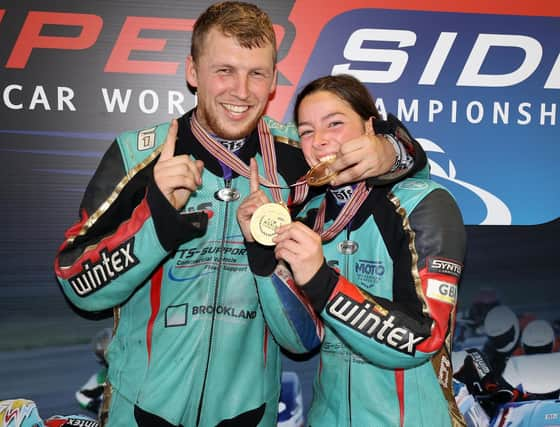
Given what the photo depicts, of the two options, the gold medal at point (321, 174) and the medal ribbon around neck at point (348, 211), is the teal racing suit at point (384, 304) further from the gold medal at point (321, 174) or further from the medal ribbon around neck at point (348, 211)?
the gold medal at point (321, 174)

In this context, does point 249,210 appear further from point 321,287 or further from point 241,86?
point 241,86

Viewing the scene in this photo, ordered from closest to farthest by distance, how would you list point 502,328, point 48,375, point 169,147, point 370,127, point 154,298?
point 169,147, point 370,127, point 154,298, point 48,375, point 502,328

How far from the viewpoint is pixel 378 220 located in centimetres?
173

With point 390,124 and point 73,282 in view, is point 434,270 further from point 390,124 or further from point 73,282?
point 73,282

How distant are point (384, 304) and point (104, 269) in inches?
33.7

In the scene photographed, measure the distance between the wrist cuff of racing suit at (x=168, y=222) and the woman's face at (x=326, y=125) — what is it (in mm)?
453

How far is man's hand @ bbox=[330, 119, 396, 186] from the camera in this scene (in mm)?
1595

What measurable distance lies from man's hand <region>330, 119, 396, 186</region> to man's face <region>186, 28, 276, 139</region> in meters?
0.40

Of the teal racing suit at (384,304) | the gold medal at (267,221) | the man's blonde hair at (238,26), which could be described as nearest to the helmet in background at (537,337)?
the teal racing suit at (384,304)

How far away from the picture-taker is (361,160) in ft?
5.25

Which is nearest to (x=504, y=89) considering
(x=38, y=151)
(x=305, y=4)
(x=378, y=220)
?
(x=305, y=4)

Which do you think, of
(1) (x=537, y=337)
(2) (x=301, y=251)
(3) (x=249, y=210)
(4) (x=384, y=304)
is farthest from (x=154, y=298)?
(1) (x=537, y=337)

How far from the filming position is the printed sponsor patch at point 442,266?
156cm

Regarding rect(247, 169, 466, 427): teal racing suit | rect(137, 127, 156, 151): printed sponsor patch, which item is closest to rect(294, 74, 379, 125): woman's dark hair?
rect(247, 169, 466, 427): teal racing suit
